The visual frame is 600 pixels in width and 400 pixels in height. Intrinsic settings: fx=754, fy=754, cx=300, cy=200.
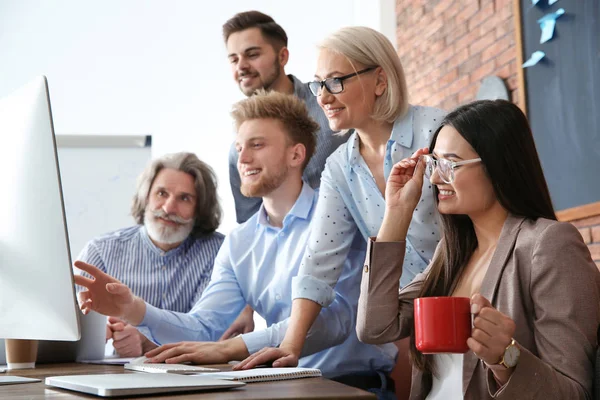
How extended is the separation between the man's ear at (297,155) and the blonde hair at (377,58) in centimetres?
46

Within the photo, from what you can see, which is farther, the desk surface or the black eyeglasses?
the black eyeglasses

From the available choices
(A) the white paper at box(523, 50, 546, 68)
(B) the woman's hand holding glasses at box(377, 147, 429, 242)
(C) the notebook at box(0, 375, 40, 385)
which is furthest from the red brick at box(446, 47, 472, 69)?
(C) the notebook at box(0, 375, 40, 385)

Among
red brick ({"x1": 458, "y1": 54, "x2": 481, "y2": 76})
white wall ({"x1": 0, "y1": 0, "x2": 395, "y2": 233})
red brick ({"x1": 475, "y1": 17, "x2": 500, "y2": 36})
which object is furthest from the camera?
white wall ({"x1": 0, "y1": 0, "x2": 395, "y2": 233})

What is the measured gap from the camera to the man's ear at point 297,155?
2477 mm

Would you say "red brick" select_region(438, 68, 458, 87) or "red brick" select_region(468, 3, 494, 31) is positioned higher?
"red brick" select_region(468, 3, 494, 31)

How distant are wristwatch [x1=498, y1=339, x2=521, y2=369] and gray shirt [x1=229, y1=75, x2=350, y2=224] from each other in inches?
58.7

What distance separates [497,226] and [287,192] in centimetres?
98

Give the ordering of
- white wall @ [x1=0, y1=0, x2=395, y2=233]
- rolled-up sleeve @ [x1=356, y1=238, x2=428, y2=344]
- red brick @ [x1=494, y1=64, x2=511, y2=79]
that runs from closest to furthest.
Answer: rolled-up sleeve @ [x1=356, y1=238, x2=428, y2=344], red brick @ [x1=494, y1=64, x2=511, y2=79], white wall @ [x1=0, y1=0, x2=395, y2=233]

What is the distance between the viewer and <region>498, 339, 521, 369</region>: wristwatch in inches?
47.2

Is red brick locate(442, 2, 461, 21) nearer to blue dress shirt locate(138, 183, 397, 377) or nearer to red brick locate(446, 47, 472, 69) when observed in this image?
red brick locate(446, 47, 472, 69)

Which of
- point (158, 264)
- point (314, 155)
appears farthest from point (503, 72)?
point (158, 264)

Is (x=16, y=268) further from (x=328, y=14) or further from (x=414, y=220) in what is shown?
Result: (x=328, y=14)

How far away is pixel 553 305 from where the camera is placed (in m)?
1.33

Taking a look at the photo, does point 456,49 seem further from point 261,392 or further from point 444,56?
point 261,392
